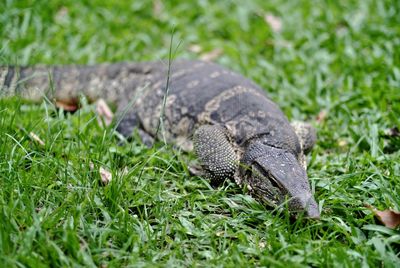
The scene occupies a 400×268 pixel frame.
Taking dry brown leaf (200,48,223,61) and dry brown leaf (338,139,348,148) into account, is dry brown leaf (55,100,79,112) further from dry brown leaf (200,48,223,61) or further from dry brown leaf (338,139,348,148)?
dry brown leaf (338,139,348,148)

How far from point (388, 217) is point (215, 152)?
5.41 feet

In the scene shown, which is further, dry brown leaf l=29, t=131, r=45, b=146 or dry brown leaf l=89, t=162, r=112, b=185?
dry brown leaf l=29, t=131, r=45, b=146

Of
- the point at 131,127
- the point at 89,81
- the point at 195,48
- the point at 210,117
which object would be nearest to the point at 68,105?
the point at 89,81

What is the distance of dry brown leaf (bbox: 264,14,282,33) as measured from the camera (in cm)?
824

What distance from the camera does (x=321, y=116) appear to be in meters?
6.26

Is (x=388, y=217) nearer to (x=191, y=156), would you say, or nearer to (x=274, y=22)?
(x=191, y=156)

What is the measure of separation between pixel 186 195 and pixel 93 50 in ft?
12.0

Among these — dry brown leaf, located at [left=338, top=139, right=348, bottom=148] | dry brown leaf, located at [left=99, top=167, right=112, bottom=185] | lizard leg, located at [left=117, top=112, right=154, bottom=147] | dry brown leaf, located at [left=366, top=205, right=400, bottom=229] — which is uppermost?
dry brown leaf, located at [left=366, top=205, right=400, bottom=229]

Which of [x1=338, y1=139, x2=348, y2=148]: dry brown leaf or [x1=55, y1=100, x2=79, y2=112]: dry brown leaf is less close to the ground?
[x1=338, y1=139, x2=348, y2=148]: dry brown leaf

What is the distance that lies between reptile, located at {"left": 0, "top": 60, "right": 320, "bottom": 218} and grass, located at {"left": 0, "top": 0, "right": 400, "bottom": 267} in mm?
189

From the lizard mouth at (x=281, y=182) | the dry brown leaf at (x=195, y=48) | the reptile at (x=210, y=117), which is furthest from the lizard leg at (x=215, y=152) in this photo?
the dry brown leaf at (x=195, y=48)

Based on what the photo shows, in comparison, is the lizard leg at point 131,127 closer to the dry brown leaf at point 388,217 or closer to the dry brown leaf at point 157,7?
the dry brown leaf at point 388,217

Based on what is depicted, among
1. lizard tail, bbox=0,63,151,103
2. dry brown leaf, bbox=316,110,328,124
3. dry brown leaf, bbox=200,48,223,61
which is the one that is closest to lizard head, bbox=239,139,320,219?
dry brown leaf, bbox=316,110,328,124

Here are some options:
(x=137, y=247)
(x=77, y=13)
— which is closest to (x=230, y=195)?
(x=137, y=247)
